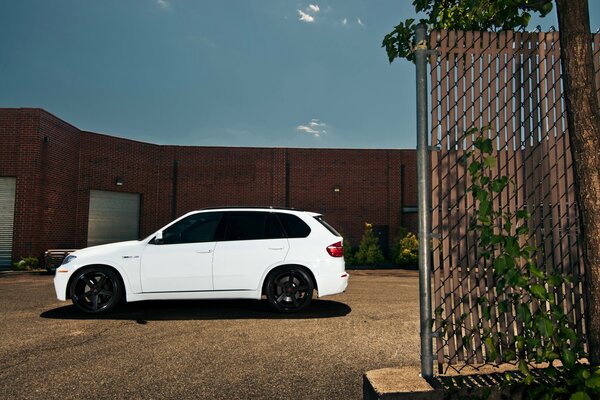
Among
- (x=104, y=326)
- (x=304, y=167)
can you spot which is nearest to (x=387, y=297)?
(x=104, y=326)

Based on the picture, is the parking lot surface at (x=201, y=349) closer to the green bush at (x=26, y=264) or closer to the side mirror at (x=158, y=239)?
the side mirror at (x=158, y=239)

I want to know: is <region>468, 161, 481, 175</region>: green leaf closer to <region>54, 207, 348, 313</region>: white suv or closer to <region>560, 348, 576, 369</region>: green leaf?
<region>560, 348, 576, 369</region>: green leaf

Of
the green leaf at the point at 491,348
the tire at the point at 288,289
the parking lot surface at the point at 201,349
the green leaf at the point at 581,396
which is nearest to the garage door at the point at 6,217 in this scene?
the parking lot surface at the point at 201,349

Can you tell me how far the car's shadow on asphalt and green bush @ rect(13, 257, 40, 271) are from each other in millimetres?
10190

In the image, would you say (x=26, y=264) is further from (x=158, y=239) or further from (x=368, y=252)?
(x=368, y=252)

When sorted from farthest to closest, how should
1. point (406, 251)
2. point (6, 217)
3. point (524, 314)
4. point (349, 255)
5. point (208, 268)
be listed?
point (349, 255) → point (406, 251) → point (6, 217) → point (208, 268) → point (524, 314)

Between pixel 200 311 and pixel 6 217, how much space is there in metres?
13.5

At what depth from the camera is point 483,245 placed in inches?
99.3

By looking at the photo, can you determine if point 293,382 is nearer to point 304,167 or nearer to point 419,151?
point 419,151

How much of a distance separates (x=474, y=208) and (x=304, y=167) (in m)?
18.9

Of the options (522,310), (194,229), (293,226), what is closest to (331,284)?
(293,226)

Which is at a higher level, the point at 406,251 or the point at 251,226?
the point at 251,226

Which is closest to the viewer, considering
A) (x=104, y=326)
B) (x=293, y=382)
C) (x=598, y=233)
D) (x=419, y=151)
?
(x=598, y=233)

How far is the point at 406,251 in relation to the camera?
17969 millimetres
